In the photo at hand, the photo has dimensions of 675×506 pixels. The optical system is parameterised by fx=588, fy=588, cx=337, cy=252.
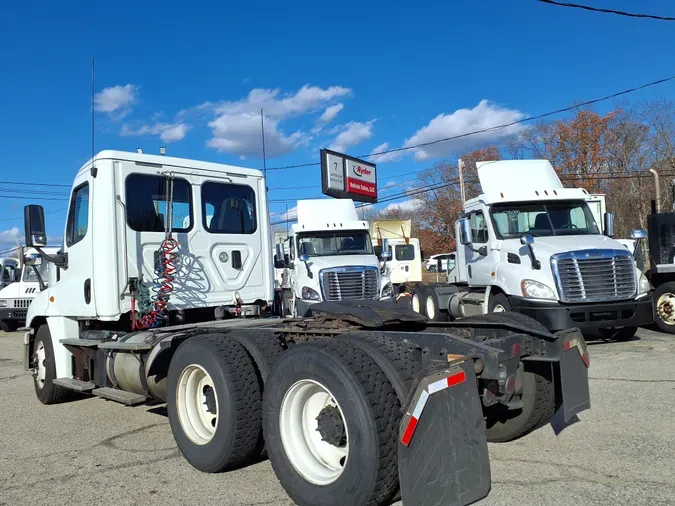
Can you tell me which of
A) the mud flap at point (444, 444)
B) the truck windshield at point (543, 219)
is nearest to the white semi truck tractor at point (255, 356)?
the mud flap at point (444, 444)

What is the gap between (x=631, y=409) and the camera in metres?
5.93

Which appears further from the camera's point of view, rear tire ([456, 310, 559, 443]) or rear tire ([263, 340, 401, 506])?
rear tire ([456, 310, 559, 443])

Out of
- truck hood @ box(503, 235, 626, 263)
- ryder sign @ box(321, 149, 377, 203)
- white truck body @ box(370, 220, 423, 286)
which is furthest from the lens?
ryder sign @ box(321, 149, 377, 203)

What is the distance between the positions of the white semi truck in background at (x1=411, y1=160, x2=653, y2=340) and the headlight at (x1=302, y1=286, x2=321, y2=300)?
2979 millimetres

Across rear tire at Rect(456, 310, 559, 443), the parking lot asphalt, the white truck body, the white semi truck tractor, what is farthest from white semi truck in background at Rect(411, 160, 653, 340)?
the white truck body

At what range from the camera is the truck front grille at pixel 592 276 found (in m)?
9.68

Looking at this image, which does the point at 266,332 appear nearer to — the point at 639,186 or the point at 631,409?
the point at 631,409

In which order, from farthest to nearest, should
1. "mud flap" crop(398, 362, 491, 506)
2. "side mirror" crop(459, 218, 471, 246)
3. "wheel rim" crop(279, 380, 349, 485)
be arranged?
"side mirror" crop(459, 218, 471, 246) → "wheel rim" crop(279, 380, 349, 485) → "mud flap" crop(398, 362, 491, 506)

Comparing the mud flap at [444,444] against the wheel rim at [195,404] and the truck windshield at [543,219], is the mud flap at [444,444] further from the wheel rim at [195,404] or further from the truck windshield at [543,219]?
the truck windshield at [543,219]

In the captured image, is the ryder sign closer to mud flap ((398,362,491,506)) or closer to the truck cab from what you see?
the truck cab

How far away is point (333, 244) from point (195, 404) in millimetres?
10017

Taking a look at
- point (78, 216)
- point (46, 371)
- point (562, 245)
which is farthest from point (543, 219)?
point (46, 371)

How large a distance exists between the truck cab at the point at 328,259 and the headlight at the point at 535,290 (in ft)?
14.0

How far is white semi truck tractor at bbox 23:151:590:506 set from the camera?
3.19 meters
